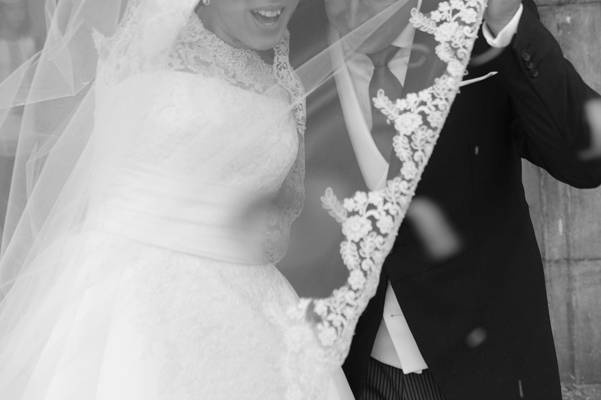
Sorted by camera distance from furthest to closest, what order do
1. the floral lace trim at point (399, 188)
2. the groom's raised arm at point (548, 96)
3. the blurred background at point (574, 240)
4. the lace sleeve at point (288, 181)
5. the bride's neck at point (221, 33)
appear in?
the blurred background at point (574, 240), the bride's neck at point (221, 33), the lace sleeve at point (288, 181), the groom's raised arm at point (548, 96), the floral lace trim at point (399, 188)

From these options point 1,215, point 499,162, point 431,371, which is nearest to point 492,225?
point 499,162

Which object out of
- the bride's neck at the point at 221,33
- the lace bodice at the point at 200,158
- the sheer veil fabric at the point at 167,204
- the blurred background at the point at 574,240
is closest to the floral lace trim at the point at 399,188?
the sheer veil fabric at the point at 167,204

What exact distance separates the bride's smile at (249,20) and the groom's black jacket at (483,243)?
0.04 m

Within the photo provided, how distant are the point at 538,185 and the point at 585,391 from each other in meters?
1.04

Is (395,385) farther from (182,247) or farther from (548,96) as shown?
(548,96)

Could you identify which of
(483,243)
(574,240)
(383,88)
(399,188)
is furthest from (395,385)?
(574,240)

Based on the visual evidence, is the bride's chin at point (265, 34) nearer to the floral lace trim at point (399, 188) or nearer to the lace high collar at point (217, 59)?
the lace high collar at point (217, 59)

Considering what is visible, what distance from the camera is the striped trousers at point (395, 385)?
98.2 inches

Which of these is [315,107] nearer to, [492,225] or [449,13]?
[449,13]

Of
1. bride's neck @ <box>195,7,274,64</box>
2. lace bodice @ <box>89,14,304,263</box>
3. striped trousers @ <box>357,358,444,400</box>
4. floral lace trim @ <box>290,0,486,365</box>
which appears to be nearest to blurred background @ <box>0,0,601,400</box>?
striped trousers @ <box>357,358,444,400</box>

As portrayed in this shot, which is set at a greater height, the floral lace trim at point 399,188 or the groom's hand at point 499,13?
the groom's hand at point 499,13

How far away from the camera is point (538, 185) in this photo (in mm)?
5035

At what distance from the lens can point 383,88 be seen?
2.12m

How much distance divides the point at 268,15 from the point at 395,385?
948 mm
